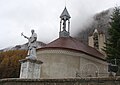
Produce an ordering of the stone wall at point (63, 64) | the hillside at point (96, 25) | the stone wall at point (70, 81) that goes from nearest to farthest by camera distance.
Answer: the stone wall at point (70, 81)
the stone wall at point (63, 64)
the hillside at point (96, 25)

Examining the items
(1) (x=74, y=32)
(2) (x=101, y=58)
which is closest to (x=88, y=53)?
(2) (x=101, y=58)

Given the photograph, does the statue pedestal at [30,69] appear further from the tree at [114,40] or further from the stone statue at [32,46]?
the tree at [114,40]

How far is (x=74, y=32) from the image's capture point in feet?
152

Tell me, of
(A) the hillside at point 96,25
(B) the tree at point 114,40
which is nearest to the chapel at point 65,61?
(B) the tree at point 114,40

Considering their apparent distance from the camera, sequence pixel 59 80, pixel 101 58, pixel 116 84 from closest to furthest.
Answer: pixel 116 84, pixel 59 80, pixel 101 58

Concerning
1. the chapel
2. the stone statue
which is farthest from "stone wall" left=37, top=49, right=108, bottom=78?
the stone statue

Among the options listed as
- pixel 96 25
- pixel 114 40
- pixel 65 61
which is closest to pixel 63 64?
pixel 65 61

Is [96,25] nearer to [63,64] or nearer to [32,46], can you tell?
[63,64]

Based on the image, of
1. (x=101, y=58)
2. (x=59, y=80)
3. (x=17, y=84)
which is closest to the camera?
(x=59, y=80)

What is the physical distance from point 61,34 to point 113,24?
28.6 ft

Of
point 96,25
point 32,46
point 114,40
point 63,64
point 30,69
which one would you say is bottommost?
point 30,69

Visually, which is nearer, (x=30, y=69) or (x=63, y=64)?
(x=30, y=69)

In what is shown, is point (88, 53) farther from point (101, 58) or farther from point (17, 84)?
point (17, 84)

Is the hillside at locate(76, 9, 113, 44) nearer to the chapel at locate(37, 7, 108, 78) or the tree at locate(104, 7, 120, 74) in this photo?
the chapel at locate(37, 7, 108, 78)
